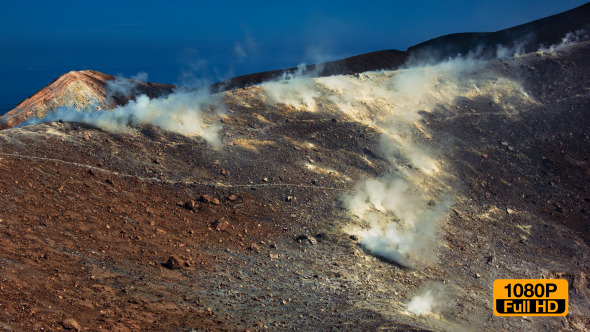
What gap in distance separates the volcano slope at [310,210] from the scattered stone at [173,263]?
51mm

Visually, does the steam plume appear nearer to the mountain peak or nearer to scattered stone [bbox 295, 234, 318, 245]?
scattered stone [bbox 295, 234, 318, 245]

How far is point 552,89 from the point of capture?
3659 cm

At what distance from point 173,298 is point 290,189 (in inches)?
368

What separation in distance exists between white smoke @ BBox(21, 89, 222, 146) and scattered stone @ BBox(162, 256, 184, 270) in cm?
901

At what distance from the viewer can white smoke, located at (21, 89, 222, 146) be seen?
84.5 feet

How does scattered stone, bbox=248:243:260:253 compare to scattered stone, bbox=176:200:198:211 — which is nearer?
scattered stone, bbox=248:243:260:253

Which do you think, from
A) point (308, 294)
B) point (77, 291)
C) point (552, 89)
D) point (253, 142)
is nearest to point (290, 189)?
point (253, 142)

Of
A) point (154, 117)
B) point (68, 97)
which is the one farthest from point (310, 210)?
point (68, 97)

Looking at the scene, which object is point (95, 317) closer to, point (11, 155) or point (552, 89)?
point (11, 155)

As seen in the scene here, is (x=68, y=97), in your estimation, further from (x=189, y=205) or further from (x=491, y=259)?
(x=491, y=259)

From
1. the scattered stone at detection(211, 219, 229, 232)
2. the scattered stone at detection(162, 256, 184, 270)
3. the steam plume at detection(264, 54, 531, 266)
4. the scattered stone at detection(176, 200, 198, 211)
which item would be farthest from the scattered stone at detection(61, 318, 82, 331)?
the steam plume at detection(264, 54, 531, 266)

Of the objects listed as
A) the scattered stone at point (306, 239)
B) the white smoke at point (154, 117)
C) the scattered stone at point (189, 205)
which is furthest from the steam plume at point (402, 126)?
the scattered stone at point (189, 205)

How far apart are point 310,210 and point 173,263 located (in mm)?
7314

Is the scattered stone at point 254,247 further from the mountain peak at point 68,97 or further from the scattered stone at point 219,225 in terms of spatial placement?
the mountain peak at point 68,97
